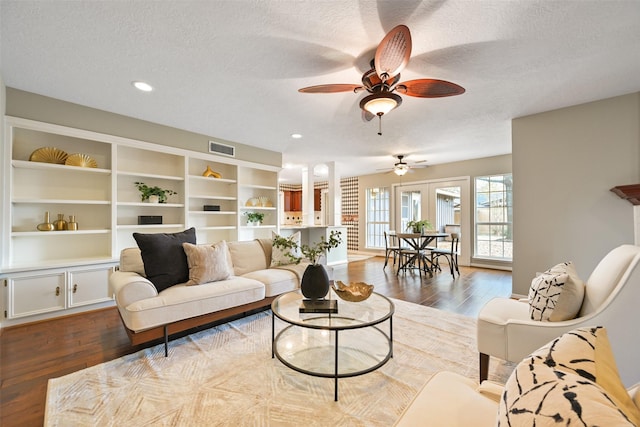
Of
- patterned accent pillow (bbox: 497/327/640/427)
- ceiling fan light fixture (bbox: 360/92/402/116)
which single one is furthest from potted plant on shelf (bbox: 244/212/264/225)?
patterned accent pillow (bbox: 497/327/640/427)

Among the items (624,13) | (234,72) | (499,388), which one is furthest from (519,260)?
(234,72)

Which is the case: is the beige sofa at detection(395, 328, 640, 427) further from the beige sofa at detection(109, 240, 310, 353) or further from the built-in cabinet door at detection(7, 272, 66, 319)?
the built-in cabinet door at detection(7, 272, 66, 319)

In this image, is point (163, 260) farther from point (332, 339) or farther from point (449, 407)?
point (449, 407)

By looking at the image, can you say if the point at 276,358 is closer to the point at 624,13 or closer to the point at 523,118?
the point at 624,13

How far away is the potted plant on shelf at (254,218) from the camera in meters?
5.22

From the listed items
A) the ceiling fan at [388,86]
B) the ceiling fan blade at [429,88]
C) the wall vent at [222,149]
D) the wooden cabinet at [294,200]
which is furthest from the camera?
the wooden cabinet at [294,200]

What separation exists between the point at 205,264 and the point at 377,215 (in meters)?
6.33

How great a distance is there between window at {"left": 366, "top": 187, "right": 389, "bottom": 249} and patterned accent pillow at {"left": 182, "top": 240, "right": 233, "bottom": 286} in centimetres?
602

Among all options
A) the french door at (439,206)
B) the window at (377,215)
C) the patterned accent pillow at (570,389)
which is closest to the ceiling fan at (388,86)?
the patterned accent pillow at (570,389)

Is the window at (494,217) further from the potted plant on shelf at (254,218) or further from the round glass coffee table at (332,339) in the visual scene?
the potted plant on shelf at (254,218)

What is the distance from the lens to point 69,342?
2.38 meters

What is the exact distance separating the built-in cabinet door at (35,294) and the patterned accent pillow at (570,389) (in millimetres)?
4152

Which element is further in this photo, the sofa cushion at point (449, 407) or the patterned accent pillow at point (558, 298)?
the patterned accent pillow at point (558, 298)

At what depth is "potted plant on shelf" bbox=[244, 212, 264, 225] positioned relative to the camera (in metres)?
5.22
